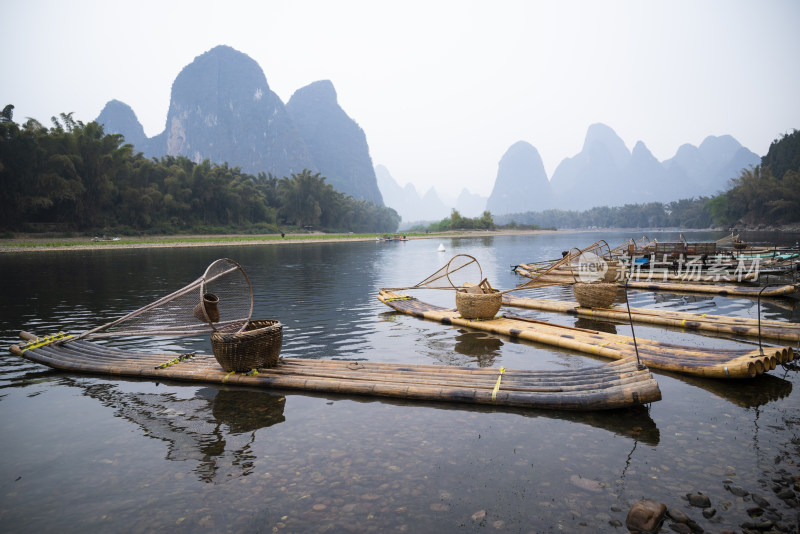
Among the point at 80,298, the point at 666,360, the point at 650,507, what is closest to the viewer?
the point at 650,507

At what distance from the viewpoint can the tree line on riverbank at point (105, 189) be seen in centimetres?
4994

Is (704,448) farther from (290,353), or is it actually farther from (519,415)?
(290,353)

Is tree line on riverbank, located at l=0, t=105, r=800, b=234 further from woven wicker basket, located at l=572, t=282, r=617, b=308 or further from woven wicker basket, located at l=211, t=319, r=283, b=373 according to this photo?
woven wicker basket, located at l=572, t=282, r=617, b=308

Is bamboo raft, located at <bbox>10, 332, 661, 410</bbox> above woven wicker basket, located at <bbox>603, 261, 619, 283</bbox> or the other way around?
the other way around

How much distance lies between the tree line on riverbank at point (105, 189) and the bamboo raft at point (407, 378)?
54.9 meters

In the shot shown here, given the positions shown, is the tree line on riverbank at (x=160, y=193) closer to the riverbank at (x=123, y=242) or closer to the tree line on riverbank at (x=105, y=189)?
the tree line on riverbank at (x=105, y=189)

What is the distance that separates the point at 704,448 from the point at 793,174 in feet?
329

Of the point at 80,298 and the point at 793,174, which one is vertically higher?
the point at 793,174

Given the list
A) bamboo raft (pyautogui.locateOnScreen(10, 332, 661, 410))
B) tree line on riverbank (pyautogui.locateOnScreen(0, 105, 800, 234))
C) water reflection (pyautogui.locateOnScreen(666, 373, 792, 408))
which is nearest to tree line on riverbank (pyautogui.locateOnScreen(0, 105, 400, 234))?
tree line on riverbank (pyautogui.locateOnScreen(0, 105, 800, 234))

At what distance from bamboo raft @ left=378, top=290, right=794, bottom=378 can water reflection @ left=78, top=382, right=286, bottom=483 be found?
5.47 metres

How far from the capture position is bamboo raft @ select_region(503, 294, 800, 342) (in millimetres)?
9461

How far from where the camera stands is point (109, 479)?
4738 mm

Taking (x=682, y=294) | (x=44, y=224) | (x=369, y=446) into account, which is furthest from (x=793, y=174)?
(x=44, y=224)

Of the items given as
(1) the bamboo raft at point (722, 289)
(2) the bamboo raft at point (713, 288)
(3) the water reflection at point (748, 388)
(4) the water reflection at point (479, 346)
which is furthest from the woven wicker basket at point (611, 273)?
(3) the water reflection at point (748, 388)
